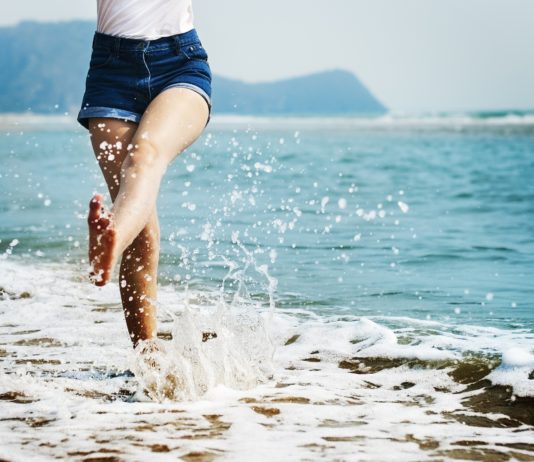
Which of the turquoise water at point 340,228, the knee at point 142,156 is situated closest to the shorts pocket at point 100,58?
the knee at point 142,156

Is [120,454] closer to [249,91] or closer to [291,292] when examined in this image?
[291,292]

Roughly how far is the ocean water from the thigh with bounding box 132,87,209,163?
0.67 meters

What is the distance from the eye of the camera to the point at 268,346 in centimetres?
404

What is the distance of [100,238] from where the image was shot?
292 cm

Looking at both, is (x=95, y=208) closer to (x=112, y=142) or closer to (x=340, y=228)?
(x=112, y=142)

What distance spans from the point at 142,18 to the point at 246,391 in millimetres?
1511

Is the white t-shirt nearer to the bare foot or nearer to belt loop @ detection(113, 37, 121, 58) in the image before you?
belt loop @ detection(113, 37, 121, 58)

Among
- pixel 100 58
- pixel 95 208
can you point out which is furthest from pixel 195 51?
pixel 95 208

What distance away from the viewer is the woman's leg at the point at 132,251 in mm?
3633

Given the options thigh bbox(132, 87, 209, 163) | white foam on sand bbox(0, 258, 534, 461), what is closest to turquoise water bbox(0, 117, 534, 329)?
white foam on sand bbox(0, 258, 534, 461)

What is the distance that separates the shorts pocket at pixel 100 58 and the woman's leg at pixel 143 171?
28 centimetres

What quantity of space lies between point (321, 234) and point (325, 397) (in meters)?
4.97

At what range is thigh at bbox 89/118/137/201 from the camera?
3619mm

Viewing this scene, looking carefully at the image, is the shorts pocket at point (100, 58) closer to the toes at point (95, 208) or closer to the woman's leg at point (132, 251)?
the woman's leg at point (132, 251)
